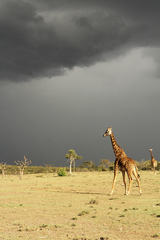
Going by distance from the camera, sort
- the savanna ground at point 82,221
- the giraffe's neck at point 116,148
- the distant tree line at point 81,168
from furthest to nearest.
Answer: the distant tree line at point 81,168 < the giraffe's neck at point 116,148 < the savanna ground at point 82,221

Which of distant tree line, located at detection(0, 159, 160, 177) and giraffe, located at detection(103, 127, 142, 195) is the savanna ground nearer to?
giraffe, located at detection(103, 127, 142, 195)

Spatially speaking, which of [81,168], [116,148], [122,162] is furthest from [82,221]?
[81,168]

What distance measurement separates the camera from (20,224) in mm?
10469

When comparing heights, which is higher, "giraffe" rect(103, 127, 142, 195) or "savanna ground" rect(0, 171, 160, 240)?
"giraffe" rect(103, 127, 142, 195)

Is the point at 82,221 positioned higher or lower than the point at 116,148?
lower

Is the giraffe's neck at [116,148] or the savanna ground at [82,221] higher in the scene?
the giraffe's neck at [116,148]

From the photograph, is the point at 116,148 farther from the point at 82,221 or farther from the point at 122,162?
the point at 82,221

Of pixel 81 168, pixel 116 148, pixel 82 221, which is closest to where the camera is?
pixel 82 221

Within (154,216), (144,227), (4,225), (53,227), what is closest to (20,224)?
(4,225)

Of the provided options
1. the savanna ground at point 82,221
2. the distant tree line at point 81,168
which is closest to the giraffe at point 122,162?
the savanna ground at point 82,221

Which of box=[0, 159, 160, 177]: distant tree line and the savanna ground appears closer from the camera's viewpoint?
the savanna ground

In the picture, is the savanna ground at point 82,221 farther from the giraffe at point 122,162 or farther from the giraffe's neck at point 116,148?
the giraffe's neck at point 116,148

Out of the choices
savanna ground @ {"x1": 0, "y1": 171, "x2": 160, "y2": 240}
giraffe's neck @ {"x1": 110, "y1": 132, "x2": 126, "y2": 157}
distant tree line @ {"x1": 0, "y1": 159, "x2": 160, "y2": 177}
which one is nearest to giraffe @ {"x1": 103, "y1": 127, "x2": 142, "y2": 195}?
giraffe's neck @ {"x1": 110, "y1": 132, "x2": 126, "y2": 157}

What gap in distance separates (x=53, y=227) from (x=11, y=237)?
1922mm
